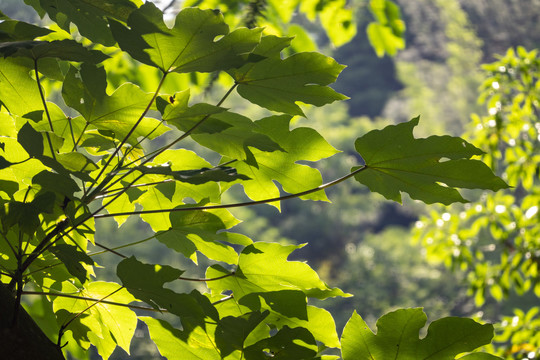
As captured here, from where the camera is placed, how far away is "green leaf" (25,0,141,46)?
396 mm

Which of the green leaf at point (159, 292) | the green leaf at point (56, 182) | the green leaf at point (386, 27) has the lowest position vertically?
the green leaf at point (386, 27)

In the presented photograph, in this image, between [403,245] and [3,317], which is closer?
[3,317]

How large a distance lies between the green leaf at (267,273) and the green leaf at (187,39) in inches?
5.6

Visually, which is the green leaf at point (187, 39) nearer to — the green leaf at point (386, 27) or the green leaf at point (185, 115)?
the green leaf at point (185, 115)

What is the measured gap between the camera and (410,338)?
365mm

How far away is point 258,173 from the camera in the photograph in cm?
46

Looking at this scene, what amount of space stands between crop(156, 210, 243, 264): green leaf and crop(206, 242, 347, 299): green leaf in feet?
0.06

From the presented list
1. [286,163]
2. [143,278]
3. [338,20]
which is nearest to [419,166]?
[286,163]

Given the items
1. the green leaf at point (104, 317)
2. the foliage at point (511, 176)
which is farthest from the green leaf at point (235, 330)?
the foliage at point (511, 176)

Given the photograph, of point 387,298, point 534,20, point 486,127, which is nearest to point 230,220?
point 486,127

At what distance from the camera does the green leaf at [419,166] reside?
38cm

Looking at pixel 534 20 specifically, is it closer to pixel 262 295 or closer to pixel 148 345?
pixel 148 345

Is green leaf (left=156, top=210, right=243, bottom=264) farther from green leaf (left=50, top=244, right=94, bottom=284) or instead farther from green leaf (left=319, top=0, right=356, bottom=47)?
green leaf (left=319, top=0, right=356, bottom=47)

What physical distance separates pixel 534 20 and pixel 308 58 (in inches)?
790
